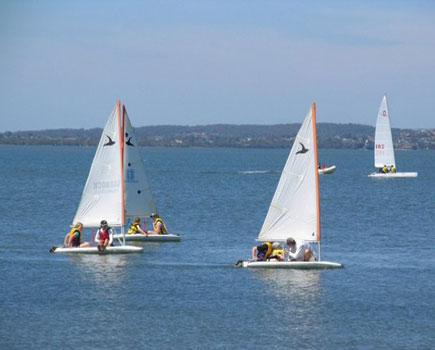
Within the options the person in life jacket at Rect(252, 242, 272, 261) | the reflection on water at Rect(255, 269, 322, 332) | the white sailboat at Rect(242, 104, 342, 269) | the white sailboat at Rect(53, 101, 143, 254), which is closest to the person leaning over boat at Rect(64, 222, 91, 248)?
the white sailboat at Rect(53, 101, 143, 254)

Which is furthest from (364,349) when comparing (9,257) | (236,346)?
(9,257)

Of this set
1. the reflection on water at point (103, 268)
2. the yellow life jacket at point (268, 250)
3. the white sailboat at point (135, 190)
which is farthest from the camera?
the white sailboat at point (135, 190)

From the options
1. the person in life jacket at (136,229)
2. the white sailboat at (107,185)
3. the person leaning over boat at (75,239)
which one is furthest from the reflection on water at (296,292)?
the person in life jacket at (136,229)

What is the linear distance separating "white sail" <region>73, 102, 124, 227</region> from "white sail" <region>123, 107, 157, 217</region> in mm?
2642

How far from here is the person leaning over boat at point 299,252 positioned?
40.0 meters

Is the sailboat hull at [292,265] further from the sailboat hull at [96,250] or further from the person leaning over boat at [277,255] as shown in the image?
the sailboat hull at [96,250]

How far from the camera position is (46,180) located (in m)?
115

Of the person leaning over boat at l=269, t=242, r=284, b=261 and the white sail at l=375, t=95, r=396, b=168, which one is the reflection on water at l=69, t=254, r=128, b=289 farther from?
the white sail at l=375, t=95, r=396, b=168

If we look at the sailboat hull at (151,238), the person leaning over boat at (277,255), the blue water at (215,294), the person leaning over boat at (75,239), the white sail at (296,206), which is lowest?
the blue water at (215,294)

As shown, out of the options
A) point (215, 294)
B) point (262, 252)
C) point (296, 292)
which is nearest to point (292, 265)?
point (262, 252)

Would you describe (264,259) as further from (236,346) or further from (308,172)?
(236,346)

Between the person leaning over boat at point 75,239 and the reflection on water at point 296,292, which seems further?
the person leaning over boat at point 75,239

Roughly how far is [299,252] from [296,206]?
2.02 m

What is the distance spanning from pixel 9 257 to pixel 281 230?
10.7 m
